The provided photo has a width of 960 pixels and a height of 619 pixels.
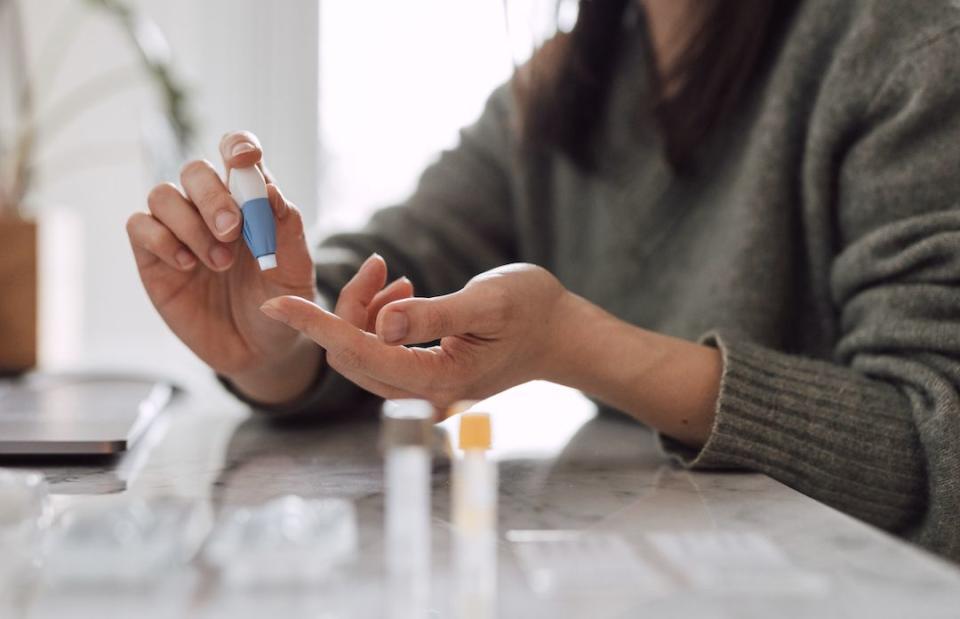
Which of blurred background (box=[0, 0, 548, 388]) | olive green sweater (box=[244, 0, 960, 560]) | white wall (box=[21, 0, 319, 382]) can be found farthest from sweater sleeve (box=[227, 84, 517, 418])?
white wall (box=[21, 0, 319, 382])

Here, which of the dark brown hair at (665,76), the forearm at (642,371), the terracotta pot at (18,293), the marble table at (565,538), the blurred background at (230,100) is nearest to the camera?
the marble table at (565,538)

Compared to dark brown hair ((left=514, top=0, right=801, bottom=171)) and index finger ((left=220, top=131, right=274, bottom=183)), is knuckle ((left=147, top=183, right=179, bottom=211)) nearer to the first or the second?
index finger ((left=220, top=131, right=274, bottom=183))

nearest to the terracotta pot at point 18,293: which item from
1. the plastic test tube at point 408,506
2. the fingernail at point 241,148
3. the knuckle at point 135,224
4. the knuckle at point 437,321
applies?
the knuckle at point 135,224

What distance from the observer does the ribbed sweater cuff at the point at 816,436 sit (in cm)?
58

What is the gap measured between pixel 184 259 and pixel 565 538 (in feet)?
1.14

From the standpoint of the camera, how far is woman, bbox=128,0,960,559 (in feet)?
1.92

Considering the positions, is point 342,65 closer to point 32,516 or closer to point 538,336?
point 538,336

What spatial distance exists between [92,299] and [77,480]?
134 cm

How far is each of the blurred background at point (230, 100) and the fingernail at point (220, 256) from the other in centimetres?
107

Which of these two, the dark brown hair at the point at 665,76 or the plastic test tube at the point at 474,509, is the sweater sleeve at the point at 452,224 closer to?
the dark brown hair at the point at 665,76

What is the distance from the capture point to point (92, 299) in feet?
5.86

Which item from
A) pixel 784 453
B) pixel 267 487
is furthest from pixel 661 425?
pixel 267 487

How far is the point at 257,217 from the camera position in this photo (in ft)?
1.87

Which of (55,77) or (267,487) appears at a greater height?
(55,77)
